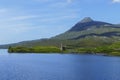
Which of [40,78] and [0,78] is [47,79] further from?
[0,78]

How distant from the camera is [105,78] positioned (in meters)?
88.9

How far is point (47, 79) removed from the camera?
8656 cm

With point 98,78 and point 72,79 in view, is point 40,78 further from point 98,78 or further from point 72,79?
point 98,78

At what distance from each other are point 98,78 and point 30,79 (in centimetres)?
1784

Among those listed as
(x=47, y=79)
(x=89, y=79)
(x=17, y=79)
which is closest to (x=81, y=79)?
(x=89, y=79)

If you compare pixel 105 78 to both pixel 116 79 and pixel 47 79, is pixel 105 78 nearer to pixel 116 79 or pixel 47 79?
pixel 116 79

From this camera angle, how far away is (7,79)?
85.3 meters

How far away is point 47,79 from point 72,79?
6421mm

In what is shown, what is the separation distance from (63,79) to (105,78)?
11.4 m

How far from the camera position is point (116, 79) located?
86.4 meters

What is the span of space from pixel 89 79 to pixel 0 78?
23.0 meters

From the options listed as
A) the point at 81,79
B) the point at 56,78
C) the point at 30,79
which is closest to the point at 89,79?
the point at 81,79

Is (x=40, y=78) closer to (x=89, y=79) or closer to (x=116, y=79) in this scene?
(x=89, y=79)

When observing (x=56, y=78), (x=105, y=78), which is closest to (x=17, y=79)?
(x=56, y=78)
